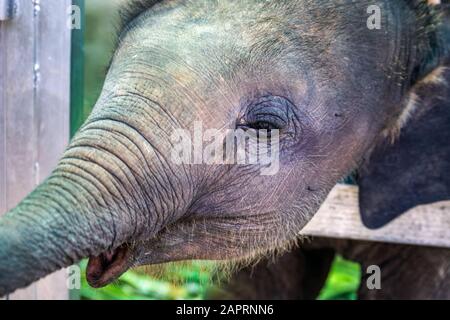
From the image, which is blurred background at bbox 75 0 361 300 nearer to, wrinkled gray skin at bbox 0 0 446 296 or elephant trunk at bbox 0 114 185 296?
wrinkled gray skin at bbox 0 0 446 296

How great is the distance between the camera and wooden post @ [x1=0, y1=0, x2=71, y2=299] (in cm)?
370

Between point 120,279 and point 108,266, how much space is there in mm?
2273

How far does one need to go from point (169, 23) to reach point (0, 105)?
106 cm

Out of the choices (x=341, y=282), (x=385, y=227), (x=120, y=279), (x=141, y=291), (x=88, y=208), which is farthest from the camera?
(x=341, y=282)

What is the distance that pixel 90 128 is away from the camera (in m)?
2.75

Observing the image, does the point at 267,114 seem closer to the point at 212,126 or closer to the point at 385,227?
the point at 212,126

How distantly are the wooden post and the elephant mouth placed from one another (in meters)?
1.00

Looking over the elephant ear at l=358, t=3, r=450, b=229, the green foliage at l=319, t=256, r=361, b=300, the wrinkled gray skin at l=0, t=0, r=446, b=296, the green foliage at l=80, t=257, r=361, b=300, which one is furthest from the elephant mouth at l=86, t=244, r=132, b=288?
the green foliage at l=319, t=256, r=361, b=300

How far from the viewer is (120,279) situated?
514 centimetres

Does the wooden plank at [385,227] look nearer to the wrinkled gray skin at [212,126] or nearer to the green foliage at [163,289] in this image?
the wrinkled gray skin at [212,126]

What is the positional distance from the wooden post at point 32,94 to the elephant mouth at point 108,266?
3.29 feet

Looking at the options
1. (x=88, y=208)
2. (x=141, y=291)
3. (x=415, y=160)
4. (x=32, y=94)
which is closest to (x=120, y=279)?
(x=141, y=291)

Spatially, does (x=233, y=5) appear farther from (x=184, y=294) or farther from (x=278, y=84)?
(x=184, y=294)
